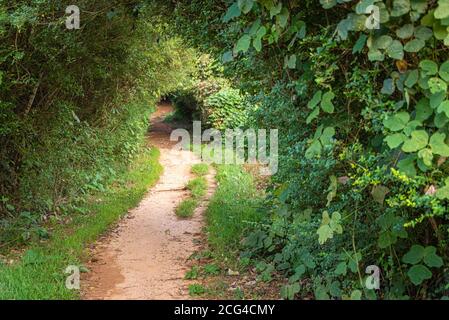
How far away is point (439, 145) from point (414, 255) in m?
1.03

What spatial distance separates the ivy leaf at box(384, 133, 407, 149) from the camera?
10.2 feet

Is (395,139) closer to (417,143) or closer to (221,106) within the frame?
(417,143)

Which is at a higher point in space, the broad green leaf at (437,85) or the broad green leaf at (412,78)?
the broad green leaf at (412,78)

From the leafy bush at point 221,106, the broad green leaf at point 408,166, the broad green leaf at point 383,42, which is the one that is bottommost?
the broad green leaf at point 408,166

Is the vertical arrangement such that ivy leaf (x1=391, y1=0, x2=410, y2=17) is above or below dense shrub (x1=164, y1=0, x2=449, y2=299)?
above

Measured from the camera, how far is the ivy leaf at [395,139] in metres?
3.11

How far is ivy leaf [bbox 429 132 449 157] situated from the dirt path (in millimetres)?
2922

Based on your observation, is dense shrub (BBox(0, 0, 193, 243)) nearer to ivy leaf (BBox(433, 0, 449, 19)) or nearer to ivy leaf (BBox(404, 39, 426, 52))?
ivy leaf (BBox(404, 39, 426, 52))

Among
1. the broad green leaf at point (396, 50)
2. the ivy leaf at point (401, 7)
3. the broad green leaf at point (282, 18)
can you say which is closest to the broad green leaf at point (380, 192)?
the broad green leaf at point (396, 50)

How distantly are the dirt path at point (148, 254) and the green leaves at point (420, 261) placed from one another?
2.26m

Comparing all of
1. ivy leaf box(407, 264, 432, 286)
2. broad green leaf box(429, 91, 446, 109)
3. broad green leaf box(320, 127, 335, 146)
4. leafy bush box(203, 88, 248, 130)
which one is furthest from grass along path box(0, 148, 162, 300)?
leafy bush box(203, 88, 248, 130)

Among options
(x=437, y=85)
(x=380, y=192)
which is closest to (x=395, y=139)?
(x=437, y=85)

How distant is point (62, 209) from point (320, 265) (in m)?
5.53

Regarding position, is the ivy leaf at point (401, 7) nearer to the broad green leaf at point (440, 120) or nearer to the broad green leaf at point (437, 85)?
the broad green leaf at point (437, 85)
